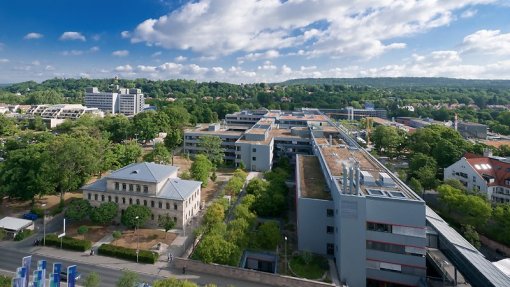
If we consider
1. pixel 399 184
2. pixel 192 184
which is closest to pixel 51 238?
pixel 192 184

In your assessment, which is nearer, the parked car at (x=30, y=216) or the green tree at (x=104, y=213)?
the green tree at (x=104, y=213)

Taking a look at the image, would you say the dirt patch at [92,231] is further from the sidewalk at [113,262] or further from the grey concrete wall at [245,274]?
the grey concrete wall at [245,274]

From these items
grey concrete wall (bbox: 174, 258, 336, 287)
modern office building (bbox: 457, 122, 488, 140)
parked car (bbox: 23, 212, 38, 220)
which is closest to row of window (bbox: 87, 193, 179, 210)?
parked car (bbox: 23, 212, 38, 220)

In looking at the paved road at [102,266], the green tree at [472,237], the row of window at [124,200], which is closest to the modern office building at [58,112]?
the row of window at [124,200]

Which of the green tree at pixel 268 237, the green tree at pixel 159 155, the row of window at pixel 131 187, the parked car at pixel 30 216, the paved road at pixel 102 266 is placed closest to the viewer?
the paved road at pixel 102 266

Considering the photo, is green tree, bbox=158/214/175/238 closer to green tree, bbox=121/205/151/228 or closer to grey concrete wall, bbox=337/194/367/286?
green tree, bbox=121/205/151/228
